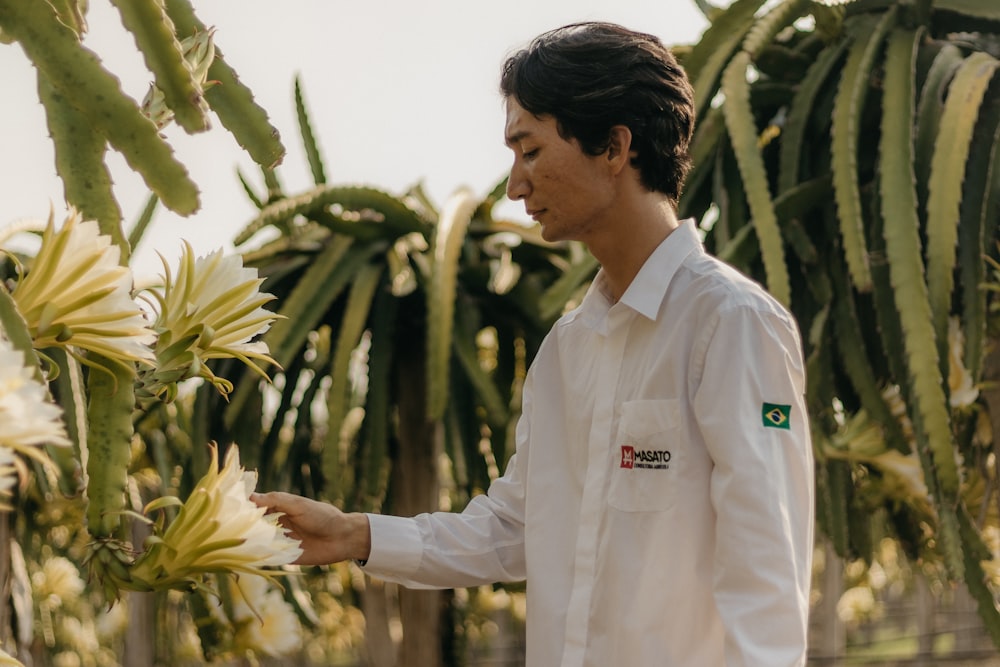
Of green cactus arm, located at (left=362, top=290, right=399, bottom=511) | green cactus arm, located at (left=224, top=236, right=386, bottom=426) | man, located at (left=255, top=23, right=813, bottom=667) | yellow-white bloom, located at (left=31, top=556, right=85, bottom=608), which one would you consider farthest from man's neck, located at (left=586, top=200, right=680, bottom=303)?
yellow-white bloom, located at (left=31, top=556, right=85, bottom=608)

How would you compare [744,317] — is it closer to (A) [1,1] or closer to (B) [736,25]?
(A) [1,1]

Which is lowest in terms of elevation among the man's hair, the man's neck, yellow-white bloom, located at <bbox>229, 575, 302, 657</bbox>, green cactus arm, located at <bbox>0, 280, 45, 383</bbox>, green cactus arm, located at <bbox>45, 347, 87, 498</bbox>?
yellow-white bloom, located at <bbox>229, 575, 302, 657</bbox>

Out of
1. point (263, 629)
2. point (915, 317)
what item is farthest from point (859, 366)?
point (263, 629)

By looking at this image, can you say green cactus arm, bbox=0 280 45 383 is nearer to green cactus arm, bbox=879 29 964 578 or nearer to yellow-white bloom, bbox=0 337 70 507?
yellow-white bloom, bbox=0 337 70 507

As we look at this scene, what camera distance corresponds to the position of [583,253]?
1916 millimetres

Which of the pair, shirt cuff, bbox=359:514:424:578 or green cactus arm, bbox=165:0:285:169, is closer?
green cactus arm, bbox=165:0:285:169

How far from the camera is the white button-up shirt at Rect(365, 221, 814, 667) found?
886 millimetres

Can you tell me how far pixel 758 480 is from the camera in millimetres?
888

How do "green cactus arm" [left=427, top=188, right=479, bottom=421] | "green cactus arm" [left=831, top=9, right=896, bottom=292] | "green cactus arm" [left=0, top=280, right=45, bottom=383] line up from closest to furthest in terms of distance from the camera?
"green cactus arm" [left=0, top=280, right=45, bottom=383], "green cactus arm" [left=831, top=9, right=896, bottom=292], "green cactus arm" [left=427, top=188, right=479, bottom=421]

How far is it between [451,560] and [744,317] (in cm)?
42

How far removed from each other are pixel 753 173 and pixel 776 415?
0.74m

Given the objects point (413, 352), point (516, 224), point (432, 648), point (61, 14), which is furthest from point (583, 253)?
point (61, 14)

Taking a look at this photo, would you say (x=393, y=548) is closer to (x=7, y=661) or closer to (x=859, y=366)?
(x=7, y=661)

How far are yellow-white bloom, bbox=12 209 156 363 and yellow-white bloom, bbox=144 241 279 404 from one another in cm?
9
